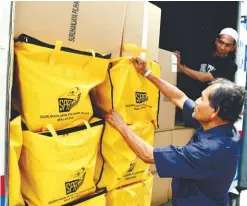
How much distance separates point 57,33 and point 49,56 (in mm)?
162

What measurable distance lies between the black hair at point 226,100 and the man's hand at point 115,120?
48cm

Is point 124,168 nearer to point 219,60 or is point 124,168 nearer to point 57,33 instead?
point 57,33

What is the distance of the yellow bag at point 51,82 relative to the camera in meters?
1.39

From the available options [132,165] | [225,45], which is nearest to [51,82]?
[132,165]

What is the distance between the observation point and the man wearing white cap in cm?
290

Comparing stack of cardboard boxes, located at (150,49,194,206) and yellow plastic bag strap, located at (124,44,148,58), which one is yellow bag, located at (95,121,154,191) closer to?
yellow plastic bag strap, located at (124,44,148,58)

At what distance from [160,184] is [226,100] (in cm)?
137

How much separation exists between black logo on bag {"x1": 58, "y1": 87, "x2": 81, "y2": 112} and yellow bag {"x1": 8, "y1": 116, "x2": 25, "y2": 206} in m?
0.21

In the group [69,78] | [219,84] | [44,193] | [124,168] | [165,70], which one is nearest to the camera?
[44,193]

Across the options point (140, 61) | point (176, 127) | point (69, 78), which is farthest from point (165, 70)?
point (69, 78)

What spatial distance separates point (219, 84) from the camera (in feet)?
5.56

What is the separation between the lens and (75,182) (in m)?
1.56

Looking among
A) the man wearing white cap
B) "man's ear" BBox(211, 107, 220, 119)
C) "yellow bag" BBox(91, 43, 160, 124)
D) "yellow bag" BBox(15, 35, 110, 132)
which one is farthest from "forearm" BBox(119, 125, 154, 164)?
the man wearing white cap

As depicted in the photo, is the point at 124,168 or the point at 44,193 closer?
the point at 44,193
